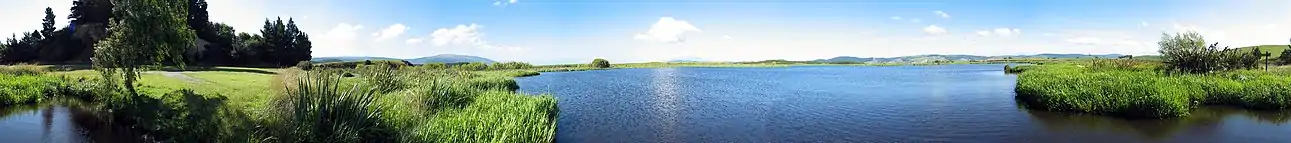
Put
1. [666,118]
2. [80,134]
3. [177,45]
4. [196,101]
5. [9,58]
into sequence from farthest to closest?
[9,58]
[177,45]
[666,118]
[196,101]
[80,134]

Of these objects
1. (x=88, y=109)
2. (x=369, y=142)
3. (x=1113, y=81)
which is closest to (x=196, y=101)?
(x=88, y=109)

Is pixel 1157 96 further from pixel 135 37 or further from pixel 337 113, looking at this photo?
pixel 135 37

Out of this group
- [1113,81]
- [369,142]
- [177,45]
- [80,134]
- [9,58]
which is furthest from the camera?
[9,58]

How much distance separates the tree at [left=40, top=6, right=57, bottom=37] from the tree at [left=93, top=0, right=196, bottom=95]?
53108 millimetres

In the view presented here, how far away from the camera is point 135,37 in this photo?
27.6 m

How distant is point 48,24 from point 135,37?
56.7m

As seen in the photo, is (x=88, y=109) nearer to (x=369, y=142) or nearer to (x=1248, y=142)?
(x=369, y=142)

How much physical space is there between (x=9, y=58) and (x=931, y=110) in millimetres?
85023

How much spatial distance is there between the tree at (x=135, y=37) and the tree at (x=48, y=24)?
5311 cm

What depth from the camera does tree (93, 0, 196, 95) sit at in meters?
27.1

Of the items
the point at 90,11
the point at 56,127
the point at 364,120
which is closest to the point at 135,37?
the point at 56,127

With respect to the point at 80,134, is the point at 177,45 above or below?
above

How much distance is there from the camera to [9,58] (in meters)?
67.5

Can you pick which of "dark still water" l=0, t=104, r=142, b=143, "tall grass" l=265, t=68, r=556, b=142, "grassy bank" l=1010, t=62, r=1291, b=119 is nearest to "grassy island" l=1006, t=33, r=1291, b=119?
"grassy bank" l=1010, t=62, r=1291, b=119
